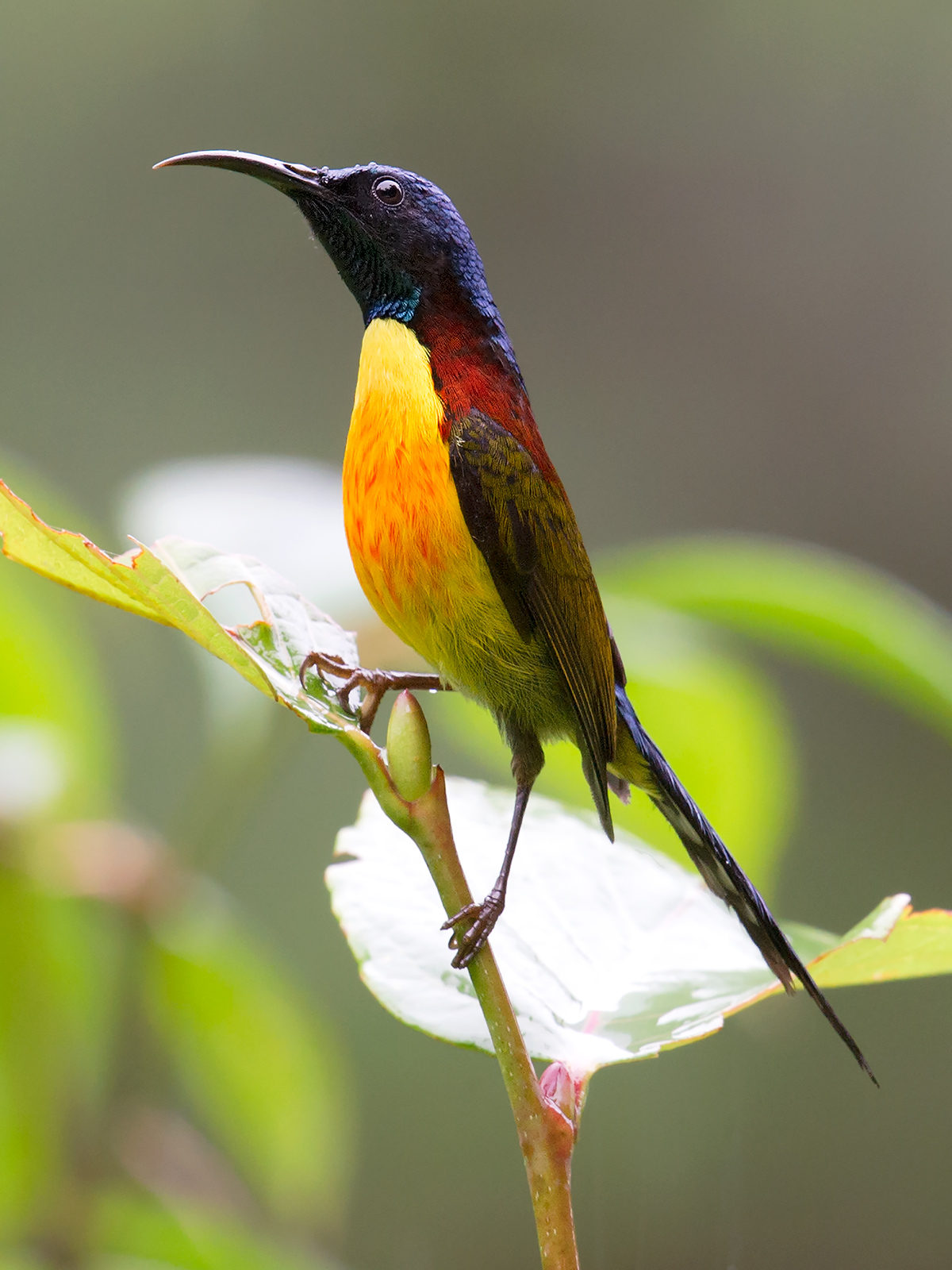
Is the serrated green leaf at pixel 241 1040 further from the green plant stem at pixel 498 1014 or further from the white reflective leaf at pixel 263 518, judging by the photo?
the green plant stem at pixel 498 1014

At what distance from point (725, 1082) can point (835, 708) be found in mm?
899

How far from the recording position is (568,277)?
2775 mm

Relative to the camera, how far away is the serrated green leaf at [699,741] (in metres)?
0.82

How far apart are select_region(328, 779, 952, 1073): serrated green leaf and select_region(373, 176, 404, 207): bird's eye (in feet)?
1.23

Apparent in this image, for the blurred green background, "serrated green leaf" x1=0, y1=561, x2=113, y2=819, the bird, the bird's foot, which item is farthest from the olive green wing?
the blurred green background

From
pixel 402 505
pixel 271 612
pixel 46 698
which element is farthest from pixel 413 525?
pixel 46 698

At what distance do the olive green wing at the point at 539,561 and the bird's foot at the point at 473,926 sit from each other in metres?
0.12

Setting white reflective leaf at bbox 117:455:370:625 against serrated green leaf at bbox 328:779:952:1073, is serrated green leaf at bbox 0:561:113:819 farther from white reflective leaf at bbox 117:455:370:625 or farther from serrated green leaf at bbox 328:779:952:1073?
serrated green leaf at bbox 328:779:952:1073

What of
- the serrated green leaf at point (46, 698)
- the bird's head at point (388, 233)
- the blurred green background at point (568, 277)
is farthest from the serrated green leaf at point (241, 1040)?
the blurred green background at point (568, 277)

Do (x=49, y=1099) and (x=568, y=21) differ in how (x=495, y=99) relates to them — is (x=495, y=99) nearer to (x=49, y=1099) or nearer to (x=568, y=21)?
(x=568, y=21)

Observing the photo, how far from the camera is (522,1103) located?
370 mm

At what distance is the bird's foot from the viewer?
14.7 inches

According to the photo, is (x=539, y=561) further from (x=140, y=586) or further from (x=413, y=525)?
(x=140, y=586)

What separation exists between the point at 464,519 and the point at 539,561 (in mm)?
55
